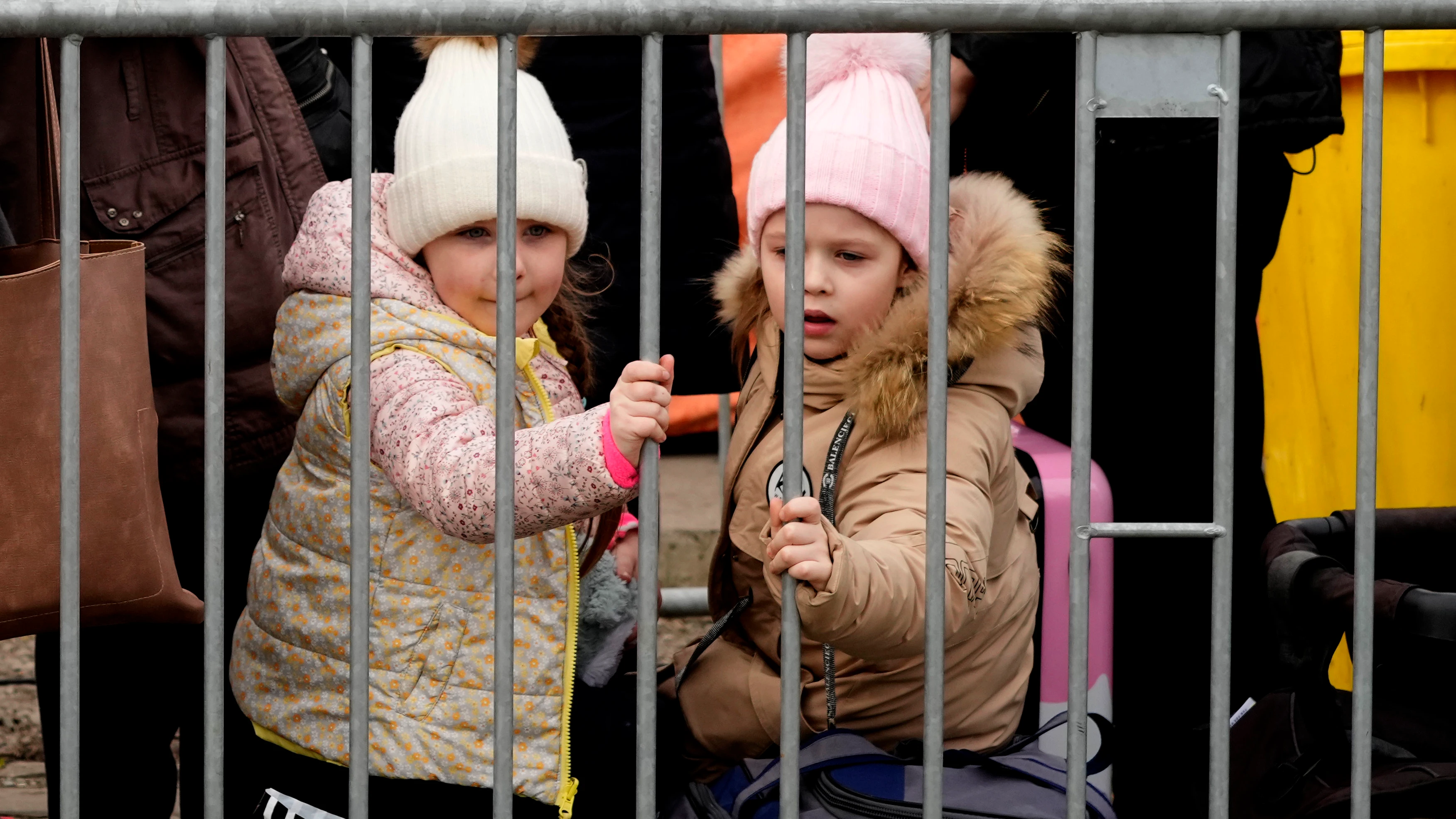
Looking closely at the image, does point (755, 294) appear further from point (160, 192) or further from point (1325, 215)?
point (1325, 215)

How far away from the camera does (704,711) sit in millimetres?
2457

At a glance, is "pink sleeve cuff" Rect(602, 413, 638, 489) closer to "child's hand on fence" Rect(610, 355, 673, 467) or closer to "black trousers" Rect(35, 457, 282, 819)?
"child's hand on fence" Rect(610, 355, 673, 467)

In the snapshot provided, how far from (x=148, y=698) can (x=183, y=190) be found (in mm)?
851

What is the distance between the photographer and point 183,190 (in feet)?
8.53

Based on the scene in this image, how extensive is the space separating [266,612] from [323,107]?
1.13 metres

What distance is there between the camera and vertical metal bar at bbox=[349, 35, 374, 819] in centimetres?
184

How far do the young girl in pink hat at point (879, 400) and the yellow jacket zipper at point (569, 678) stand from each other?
0.67 ft

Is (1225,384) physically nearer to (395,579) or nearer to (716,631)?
(716,631)

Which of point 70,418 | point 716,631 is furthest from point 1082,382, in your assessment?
point 70,418

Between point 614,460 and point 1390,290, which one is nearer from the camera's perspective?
point 614,460

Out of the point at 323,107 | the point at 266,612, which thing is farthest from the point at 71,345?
the point at 323,107

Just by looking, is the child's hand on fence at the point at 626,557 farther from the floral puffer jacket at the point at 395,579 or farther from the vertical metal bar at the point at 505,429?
the vertical metal bar at the point at 505,429

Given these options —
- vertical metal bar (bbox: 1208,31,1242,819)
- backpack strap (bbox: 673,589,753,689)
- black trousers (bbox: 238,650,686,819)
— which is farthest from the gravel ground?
vertical metal bar (bbox: 1208,31,1242,819)

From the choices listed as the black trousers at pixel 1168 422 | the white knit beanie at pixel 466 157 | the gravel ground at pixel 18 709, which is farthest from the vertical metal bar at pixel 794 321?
the gravel ground at pixel 18 709
